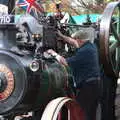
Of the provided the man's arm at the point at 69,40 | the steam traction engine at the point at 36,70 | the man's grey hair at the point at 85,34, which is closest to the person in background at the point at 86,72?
the man's grey hair at the point at 85,34

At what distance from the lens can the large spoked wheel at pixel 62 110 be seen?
14.2ft

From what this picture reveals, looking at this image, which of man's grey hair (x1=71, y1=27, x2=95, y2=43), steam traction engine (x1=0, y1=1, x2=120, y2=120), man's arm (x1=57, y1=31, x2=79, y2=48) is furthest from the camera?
man's grey hair (x1=71, y1=27, x2=95, y2=43)

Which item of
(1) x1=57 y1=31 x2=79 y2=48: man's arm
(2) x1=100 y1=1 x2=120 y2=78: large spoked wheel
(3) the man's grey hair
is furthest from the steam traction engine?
(3) the man's grey hair

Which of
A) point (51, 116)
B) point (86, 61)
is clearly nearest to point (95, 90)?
point (86, 61)

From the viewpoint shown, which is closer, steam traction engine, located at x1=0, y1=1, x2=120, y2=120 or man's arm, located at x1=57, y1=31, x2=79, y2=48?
steam traction engine, located at x1=0, y1=1, x2=120, y2=120

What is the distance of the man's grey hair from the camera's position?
569 centimetres

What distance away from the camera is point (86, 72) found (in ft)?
18.9

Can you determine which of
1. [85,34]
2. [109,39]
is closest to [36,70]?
[109,39]

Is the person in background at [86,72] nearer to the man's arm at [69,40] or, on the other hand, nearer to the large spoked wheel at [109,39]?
the man's arm at [69,40]

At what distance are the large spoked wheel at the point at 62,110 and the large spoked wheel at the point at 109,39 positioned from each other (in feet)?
1.71

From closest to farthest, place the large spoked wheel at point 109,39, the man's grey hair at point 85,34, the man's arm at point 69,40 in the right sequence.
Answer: the large spoked wheel at point 109,39 → the man's arm at point 69,40 → the man's grey hair at point 85,34

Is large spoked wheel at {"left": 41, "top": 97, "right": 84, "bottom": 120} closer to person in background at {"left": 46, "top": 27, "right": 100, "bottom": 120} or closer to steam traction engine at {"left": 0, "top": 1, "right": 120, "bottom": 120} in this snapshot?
steam traction engine at {"left": 0, "top": 1, "right": 120, "bottom": 120}

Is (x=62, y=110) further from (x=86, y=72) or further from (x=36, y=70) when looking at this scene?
(x=86, y=72)

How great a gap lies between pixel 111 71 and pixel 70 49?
751 mm
